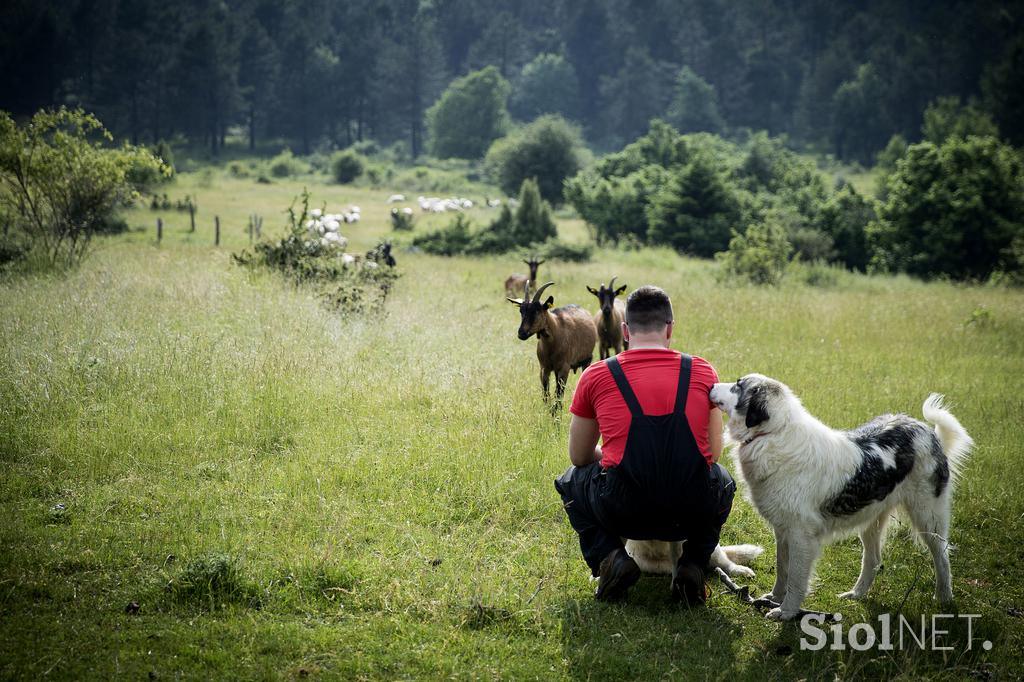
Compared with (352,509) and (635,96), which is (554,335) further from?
(635,96)

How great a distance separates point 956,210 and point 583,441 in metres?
25.9

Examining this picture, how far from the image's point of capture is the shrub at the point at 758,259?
72.9 ft

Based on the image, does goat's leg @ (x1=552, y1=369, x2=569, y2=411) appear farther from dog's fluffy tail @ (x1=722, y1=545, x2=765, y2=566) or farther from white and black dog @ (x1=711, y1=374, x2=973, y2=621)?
white and black dog @ (x1=711, y1=374, x2=973, y2=621)

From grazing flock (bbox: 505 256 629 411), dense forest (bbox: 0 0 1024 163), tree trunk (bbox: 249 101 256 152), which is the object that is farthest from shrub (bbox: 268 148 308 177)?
grazing flock (bbox: 505 256 629 411)

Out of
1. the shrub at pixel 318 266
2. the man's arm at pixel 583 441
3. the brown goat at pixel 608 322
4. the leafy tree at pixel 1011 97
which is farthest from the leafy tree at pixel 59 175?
the leafy tree at pixel 1011 97

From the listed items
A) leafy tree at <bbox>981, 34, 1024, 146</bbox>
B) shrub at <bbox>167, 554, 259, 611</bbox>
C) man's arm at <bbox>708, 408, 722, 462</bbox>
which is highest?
leafy tree at <bbox>981, 34, 1024, 146</bbox>

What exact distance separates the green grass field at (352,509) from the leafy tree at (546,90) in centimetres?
11552

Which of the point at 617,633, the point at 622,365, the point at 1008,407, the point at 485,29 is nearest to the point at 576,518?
the point at 617,633

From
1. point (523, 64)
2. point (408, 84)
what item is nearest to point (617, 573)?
point (408, 84)

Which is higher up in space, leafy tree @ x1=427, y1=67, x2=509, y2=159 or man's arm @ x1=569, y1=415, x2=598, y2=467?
leafy tree @ x1=427, y1=67, x2=509, y2=159

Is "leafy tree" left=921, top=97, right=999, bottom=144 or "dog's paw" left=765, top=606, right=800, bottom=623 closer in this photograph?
"dog's paw" left=765, top=606, right=800, bottom=623

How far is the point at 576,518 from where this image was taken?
4938 millimetres

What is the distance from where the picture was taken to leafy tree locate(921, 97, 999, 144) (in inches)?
2312

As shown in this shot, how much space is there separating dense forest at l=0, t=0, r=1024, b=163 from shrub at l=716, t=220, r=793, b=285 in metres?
Result: 54.5
